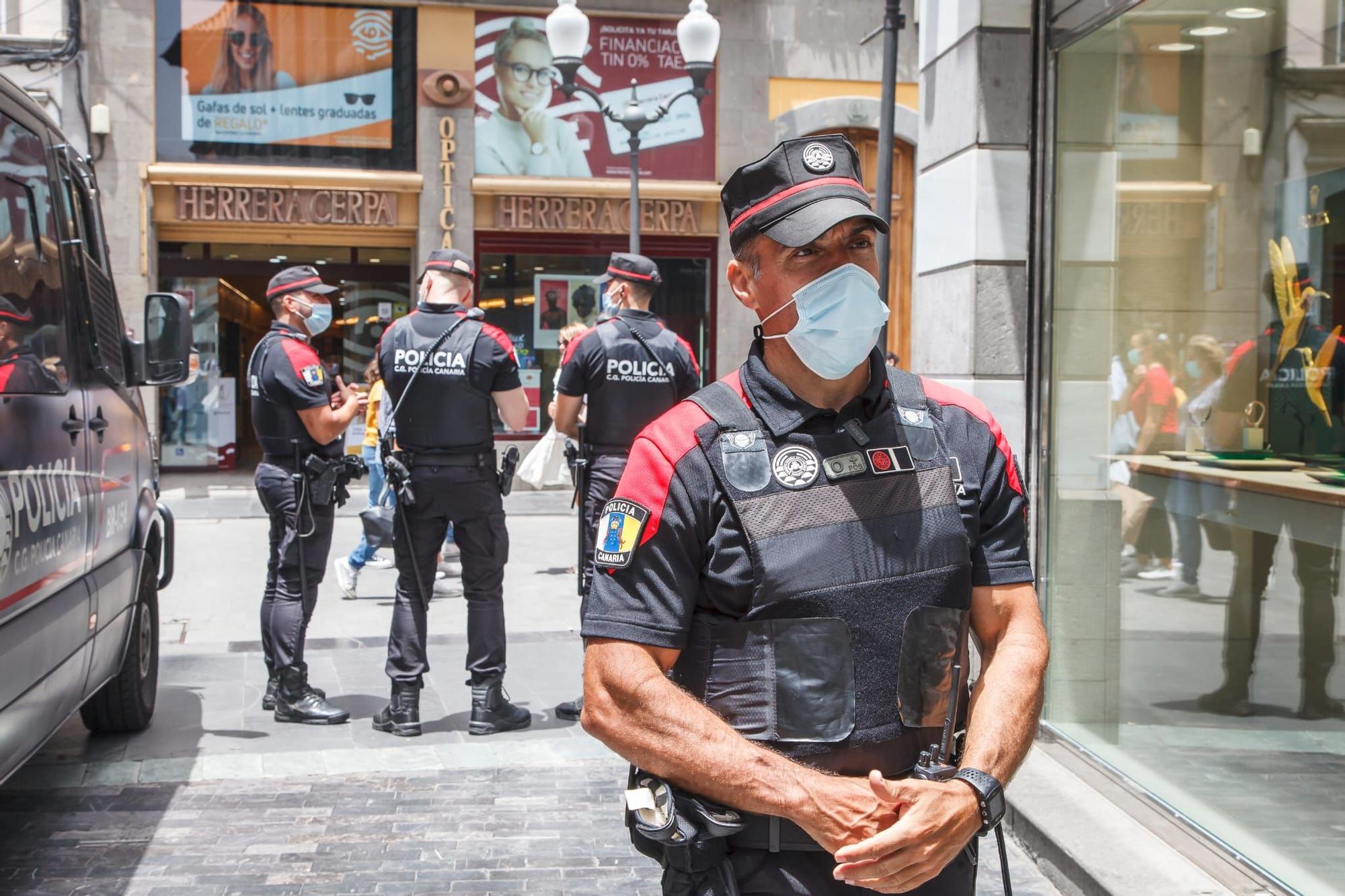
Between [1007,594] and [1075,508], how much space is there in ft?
11.1

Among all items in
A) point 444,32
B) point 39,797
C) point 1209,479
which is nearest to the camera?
point 1209,479

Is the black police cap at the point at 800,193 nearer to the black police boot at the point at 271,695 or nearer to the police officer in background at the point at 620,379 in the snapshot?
the police officer in background at the point at 620,379

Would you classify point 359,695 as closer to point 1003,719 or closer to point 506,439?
point 1003,719

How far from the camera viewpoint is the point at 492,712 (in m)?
6.34

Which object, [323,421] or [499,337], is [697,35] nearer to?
[499,337]

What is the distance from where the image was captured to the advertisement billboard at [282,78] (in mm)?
16797

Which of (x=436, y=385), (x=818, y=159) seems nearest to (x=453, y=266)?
(x=436, y=385)

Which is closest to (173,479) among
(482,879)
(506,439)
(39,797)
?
(506,439)

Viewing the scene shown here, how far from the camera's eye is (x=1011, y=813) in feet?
16.4

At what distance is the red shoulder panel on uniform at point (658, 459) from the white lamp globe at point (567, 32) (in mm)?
10001

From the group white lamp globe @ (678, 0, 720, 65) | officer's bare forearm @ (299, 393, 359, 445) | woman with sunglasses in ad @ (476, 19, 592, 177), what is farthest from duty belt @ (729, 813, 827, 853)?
woman with sunglasses in ad @ (476, 19, 592, 177)

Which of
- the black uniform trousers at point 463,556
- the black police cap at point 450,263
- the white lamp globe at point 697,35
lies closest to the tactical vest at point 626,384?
the black uniform trousers at point 463,556

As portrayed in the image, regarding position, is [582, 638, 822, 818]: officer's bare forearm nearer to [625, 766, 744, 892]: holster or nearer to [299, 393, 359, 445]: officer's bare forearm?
[625, 766, 744, 892]: holster

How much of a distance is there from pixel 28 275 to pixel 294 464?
214cm
